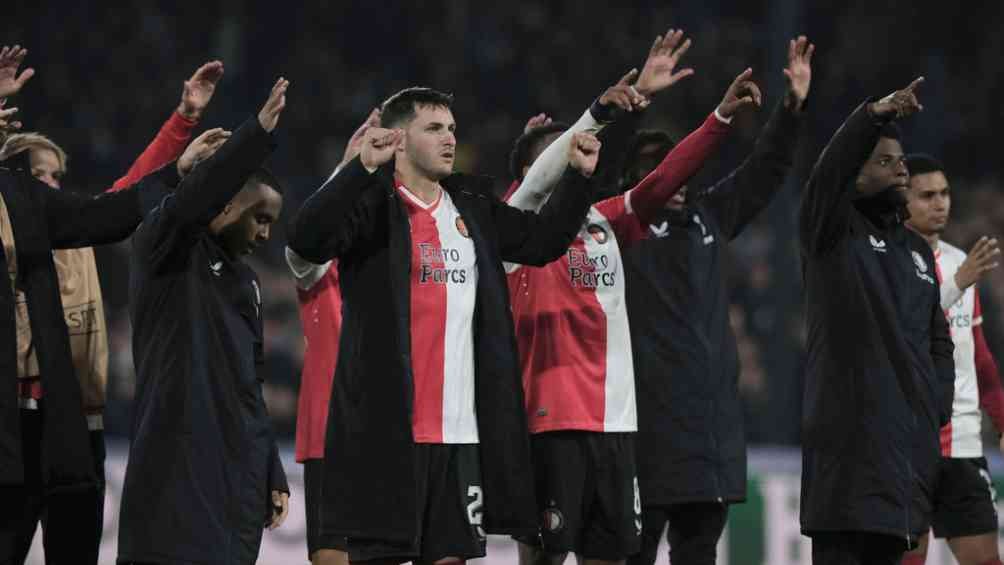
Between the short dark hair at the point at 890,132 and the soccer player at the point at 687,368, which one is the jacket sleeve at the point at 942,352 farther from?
the soccer player at the point at 687,368

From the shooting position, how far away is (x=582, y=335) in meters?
5.65

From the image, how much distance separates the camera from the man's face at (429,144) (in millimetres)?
4926

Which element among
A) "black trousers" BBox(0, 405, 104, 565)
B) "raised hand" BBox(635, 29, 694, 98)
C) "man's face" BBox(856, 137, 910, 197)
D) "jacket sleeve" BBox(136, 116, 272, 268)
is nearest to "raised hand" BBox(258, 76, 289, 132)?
"jacket sleeve" BBox(136, 116, 272, 268)

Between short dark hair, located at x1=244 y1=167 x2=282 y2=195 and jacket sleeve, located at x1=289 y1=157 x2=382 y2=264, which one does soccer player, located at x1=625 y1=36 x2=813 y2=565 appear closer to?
short dark hair, located at x1=244 y1=167 x2=282 y2=195

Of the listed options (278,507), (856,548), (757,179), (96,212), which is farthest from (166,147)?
(856,548)

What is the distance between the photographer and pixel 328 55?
14812 mm

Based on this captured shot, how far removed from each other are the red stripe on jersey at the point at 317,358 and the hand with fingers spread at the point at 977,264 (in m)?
2.53

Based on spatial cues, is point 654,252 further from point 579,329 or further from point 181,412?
point 181,412

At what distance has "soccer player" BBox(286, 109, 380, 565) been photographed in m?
6.11

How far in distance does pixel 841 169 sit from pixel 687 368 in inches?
42.9

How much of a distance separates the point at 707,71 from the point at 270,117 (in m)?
10.2

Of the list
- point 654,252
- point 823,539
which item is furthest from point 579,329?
point 823,539

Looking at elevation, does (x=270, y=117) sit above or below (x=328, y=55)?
below

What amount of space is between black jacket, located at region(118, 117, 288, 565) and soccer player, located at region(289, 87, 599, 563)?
290 mm
